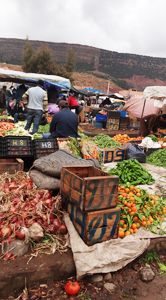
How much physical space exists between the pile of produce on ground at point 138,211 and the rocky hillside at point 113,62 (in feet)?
281

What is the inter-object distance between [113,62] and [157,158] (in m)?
96.7

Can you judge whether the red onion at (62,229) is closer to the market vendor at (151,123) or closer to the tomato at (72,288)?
the tomato at (72,288)

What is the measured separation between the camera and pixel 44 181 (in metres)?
3.62

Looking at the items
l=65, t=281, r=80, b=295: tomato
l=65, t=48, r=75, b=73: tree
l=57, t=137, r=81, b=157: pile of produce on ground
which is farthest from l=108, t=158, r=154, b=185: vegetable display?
l=65, t=48, r=75, b=73: tree

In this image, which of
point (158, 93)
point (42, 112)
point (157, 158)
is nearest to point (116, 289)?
point (157, 158)

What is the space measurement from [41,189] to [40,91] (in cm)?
500

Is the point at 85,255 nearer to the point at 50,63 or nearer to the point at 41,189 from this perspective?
the point at 41,189

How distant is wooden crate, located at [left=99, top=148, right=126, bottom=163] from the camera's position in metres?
7.02

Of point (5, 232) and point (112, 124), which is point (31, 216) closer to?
point (5, 232)

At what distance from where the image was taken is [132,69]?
91625 mm

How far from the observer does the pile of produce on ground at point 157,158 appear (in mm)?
7337

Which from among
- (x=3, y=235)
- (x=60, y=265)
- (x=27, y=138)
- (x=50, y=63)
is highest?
(x=50, y=63)

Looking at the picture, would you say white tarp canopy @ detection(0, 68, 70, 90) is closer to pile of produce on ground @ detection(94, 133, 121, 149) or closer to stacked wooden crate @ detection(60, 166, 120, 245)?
pile of produce on ground @ detection(94, 133, 121, 149)

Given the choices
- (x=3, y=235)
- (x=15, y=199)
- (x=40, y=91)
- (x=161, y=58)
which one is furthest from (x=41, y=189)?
(x=161, y=58)
